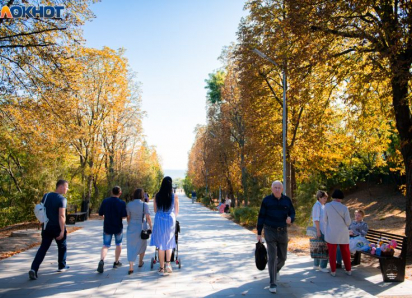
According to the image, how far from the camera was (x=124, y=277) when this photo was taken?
25.0ft

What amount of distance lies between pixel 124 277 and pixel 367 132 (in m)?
11.7

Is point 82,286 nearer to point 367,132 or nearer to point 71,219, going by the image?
point 367,132

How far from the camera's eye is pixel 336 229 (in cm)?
791

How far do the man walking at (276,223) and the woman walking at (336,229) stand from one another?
1443mm

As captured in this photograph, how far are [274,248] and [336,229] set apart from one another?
1901 mm

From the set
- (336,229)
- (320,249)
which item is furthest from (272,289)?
(320,249)

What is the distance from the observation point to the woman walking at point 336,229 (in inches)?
310

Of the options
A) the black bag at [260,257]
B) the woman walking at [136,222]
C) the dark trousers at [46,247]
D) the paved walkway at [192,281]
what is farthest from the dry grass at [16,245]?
the black bag at [260,257]

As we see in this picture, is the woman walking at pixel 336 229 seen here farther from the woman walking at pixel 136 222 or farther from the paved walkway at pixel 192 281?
the woman walking at pixel 136 222

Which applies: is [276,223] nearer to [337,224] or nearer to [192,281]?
[337,224]

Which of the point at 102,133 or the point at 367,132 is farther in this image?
the point at 102,133

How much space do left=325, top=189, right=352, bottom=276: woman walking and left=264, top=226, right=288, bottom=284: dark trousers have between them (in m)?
1.52

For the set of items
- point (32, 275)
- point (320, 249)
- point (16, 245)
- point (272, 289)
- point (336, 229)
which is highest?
point (336, 229)

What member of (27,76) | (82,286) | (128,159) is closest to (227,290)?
(82,286)
